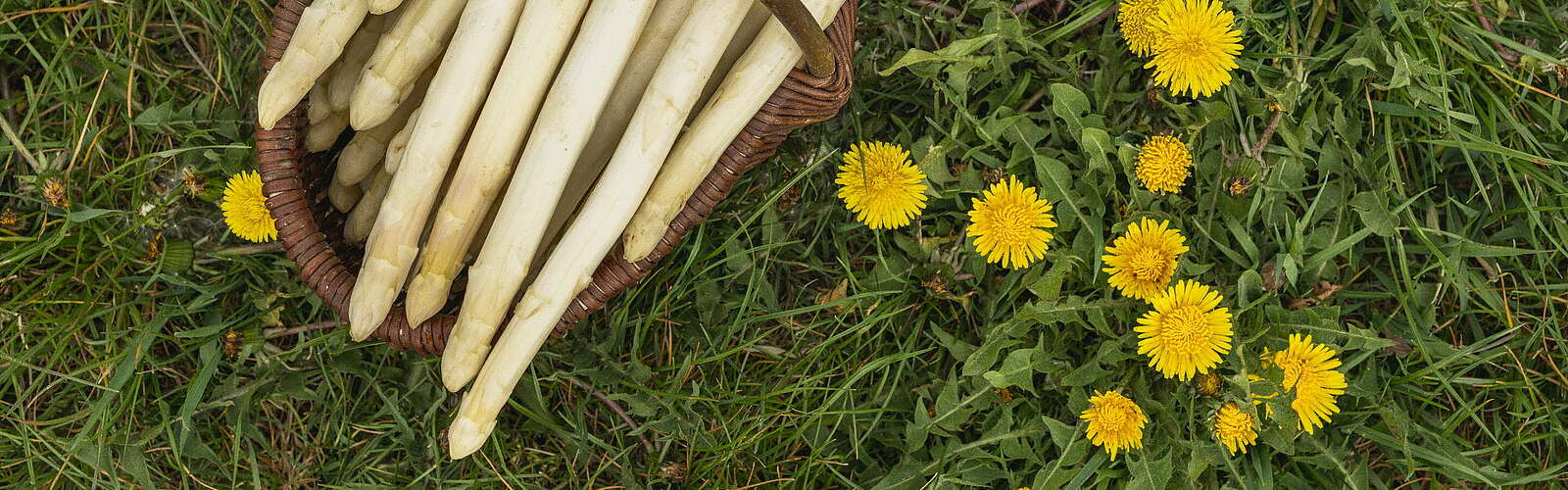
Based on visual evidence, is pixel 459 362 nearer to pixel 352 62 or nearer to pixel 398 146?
pixel 398 146

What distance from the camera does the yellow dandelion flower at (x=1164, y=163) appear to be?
221cm

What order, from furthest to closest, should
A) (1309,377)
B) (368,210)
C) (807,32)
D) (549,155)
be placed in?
(368,210), (1309,377), (549,155), (807,32)

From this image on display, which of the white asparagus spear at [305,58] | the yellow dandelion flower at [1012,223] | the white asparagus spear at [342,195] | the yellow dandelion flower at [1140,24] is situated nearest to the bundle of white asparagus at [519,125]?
the white asparagus spear at [305,58]

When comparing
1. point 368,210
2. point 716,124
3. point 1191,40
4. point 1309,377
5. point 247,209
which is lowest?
point 247,209

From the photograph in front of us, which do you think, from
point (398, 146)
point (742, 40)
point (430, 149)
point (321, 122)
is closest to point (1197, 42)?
point (742, 40)

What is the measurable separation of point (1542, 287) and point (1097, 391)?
1186 mm

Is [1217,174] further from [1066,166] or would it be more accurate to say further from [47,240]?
[47,240]

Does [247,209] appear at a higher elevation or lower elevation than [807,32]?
lower

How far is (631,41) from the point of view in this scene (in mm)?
1927

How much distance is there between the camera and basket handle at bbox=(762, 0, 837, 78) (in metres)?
1.75

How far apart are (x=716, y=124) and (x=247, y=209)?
1.23m

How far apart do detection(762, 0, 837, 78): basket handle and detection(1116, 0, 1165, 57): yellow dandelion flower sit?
0.75 metres

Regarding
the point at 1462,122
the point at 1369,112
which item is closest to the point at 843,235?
the point at 1369,112

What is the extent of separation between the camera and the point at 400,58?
6.61 ft
